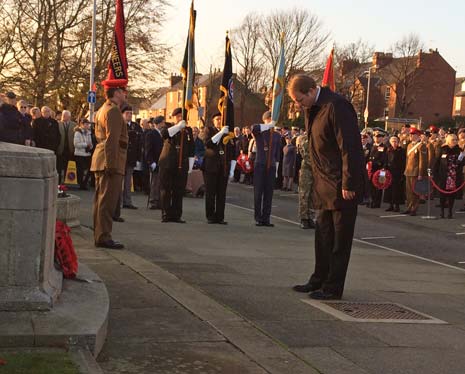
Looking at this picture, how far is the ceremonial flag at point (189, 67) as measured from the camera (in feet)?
41.6

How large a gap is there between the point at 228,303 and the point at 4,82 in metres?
37.0

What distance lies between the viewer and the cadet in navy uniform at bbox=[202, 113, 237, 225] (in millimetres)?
12680

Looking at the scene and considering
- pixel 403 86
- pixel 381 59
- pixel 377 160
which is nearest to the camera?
pixel 377 160

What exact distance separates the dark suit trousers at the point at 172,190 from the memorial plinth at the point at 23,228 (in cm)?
784

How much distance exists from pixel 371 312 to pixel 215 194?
Answer: 7115 millimetres

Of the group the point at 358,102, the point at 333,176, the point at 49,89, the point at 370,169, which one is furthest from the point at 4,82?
the point at 358,102

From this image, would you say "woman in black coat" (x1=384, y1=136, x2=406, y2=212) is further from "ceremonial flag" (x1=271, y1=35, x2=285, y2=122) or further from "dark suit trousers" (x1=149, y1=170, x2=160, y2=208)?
"dark suit trousers" (x1=149, y1=170, x2=160, y2=208)

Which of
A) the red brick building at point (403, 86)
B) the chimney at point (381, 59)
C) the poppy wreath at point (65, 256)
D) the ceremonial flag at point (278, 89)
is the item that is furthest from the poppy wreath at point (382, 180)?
the chimney at point (381, 59)

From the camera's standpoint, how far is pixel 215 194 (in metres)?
12.9

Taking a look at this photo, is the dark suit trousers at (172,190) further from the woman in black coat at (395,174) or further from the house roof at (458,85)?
the house roof at (458,85)

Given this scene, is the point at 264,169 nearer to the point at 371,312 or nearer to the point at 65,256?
the point at 371,312

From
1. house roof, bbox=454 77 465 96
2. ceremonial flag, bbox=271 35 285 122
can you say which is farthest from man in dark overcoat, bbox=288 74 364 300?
house roof, bbox=454 77 465 96

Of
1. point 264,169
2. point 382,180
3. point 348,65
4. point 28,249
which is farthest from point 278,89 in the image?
point 348,65

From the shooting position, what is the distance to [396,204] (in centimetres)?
1816
